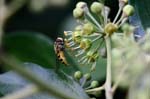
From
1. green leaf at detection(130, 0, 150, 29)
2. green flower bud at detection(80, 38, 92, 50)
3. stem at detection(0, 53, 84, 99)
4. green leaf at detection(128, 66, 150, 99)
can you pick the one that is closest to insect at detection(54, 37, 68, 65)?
green flower bud at detection(80, 38, 92, 50)

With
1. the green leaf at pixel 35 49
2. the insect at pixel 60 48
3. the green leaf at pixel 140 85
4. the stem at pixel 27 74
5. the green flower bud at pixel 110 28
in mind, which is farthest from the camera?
the green leaf at pixel 35 49

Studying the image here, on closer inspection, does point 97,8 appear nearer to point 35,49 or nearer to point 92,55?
point 92,55

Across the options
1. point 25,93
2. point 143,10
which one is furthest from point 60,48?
point 25,93

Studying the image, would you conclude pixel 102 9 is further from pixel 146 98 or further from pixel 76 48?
pixel 146 98

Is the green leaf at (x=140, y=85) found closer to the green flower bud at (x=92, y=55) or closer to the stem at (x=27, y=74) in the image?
the stem at (x=27, y=74)

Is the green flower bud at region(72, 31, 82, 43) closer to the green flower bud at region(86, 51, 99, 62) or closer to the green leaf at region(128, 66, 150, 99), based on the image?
the green flower bud at region(86, 51, 99, 62)

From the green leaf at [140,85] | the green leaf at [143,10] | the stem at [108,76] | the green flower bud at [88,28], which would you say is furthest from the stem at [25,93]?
the green leaf at [143,10]

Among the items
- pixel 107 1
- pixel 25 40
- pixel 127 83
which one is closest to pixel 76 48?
pixel 107 1
